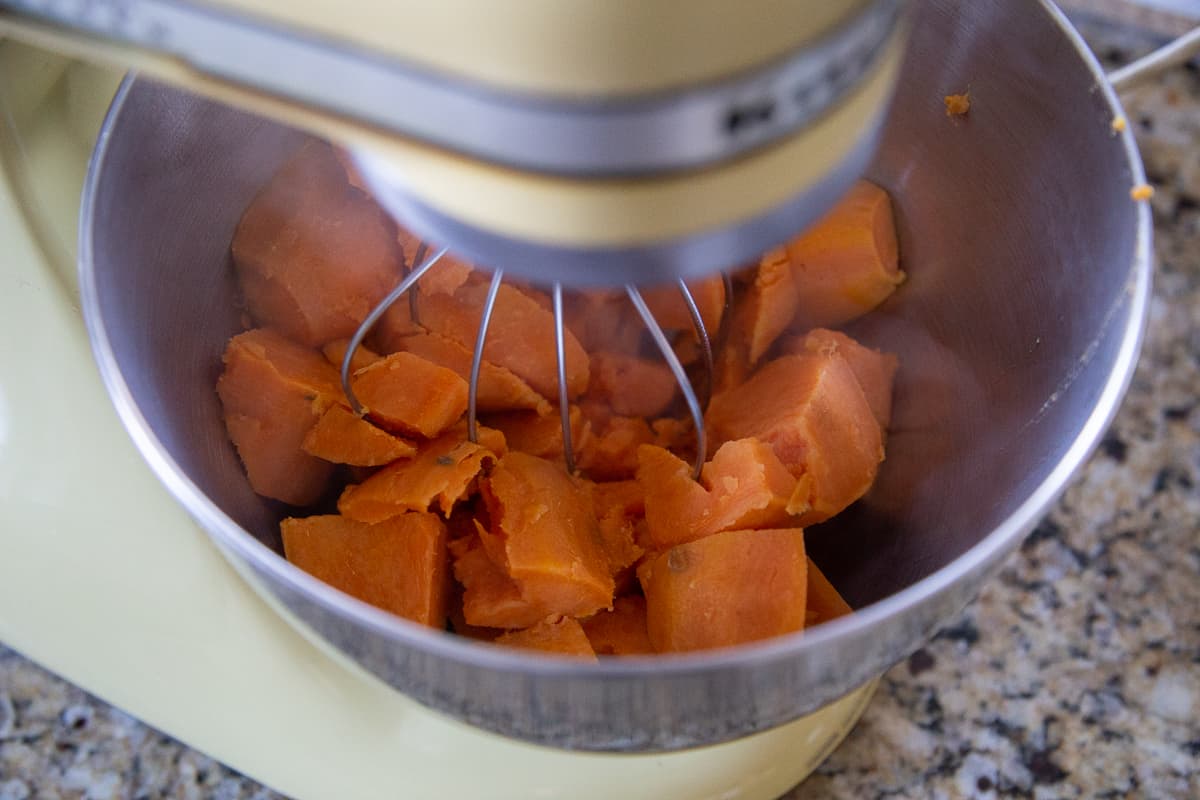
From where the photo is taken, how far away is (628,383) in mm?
900

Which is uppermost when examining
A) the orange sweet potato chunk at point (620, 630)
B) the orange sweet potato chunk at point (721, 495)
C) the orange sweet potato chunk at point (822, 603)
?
the orange sweet potato chunk at point (721, 495)

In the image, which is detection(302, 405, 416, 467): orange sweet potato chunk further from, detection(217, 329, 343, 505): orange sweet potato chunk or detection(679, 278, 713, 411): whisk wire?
detection(679, 278, 713, 411): whisk wire

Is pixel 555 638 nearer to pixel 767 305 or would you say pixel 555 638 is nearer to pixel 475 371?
pixel 475 371

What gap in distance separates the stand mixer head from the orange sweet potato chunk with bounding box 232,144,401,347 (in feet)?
1.29

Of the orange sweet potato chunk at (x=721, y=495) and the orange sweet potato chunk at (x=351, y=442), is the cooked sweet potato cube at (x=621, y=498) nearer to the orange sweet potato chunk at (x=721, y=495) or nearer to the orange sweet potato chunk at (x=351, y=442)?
the orange sweet potato chunk at (x=721, y=495)

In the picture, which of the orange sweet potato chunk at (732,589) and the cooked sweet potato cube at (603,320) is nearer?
the orange sweet potato chunk at (732,589)

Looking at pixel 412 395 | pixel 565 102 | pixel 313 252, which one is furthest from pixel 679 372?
pixel 565 102

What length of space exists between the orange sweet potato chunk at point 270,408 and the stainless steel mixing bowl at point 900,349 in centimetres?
1

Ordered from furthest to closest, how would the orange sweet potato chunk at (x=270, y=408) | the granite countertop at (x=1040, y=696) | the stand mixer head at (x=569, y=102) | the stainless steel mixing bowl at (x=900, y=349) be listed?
the granite countertop at (x=1040, y=696) < the orange sweet potato chunk at (x=270, y=408) < the stainless steel mixing bowl at (x=900, y=349) < the stand mixer head at (x=569, y=102)

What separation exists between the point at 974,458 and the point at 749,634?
21 cm

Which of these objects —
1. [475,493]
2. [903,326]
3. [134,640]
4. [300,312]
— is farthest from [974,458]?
[134,640]

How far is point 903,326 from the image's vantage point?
2.96ft

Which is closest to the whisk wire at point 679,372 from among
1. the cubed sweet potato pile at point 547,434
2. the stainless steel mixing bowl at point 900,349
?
the cubed sweet potato pile at point 547,434

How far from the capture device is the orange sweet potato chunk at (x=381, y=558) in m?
0.72
